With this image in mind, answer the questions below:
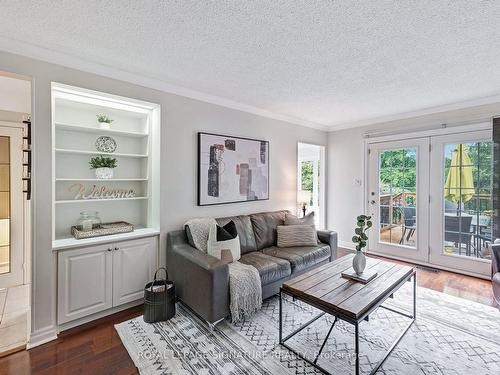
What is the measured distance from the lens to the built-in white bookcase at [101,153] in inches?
93.2

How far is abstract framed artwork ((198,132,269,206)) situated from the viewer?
312 cm

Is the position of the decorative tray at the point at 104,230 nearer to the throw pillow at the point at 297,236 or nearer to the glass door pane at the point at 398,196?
the throw pillow at the point at 297,236

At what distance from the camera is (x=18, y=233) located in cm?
310

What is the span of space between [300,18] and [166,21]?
0.93 meters

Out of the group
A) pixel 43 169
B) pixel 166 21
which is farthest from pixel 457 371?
pixel 43 169

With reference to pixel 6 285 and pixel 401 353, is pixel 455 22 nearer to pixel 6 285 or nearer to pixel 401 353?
pixel 401 353

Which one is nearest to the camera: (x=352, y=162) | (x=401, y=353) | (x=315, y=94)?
(x=401, y=353)

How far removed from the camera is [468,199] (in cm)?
347

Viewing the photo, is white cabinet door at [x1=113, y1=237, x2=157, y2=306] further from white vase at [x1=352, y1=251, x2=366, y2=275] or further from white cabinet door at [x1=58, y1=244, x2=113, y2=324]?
white vase at [x1=352, y1=251, x2=366, y2=275]

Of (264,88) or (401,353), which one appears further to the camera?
(264,88)

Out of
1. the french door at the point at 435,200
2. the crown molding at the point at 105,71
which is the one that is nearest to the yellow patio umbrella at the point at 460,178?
the french door at the point at 435,200

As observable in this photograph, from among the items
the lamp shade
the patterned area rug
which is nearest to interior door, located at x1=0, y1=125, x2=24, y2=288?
the patterned area rug

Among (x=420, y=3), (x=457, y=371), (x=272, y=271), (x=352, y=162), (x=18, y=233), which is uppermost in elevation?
(x=420, y=3)

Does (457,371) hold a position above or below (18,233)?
below
